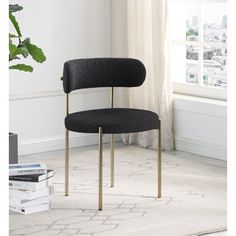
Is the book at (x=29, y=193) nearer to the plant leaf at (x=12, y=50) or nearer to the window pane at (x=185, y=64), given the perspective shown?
the plant leaf at (x=12, y=50)

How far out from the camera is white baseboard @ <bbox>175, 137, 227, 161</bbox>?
4.41 meters

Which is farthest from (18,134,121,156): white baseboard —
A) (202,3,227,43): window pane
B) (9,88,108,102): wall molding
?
(202,3,227,43): window pane

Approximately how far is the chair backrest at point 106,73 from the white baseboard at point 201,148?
1.11 m

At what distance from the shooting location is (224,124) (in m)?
4.34

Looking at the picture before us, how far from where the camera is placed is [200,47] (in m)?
4.70

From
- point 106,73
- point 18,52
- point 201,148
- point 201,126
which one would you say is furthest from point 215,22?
point 18,52

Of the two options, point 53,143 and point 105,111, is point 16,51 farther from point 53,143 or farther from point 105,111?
point 53,143

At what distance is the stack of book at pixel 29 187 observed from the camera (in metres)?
3.09

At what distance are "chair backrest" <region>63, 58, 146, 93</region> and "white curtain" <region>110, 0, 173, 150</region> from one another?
1.09 m

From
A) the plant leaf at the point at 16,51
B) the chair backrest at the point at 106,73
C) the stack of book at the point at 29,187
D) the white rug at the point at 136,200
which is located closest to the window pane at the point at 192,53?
the white rug at the point at 136,200

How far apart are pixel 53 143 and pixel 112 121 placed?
183 centimetres

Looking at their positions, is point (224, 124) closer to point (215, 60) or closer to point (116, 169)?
point (215, 60)
